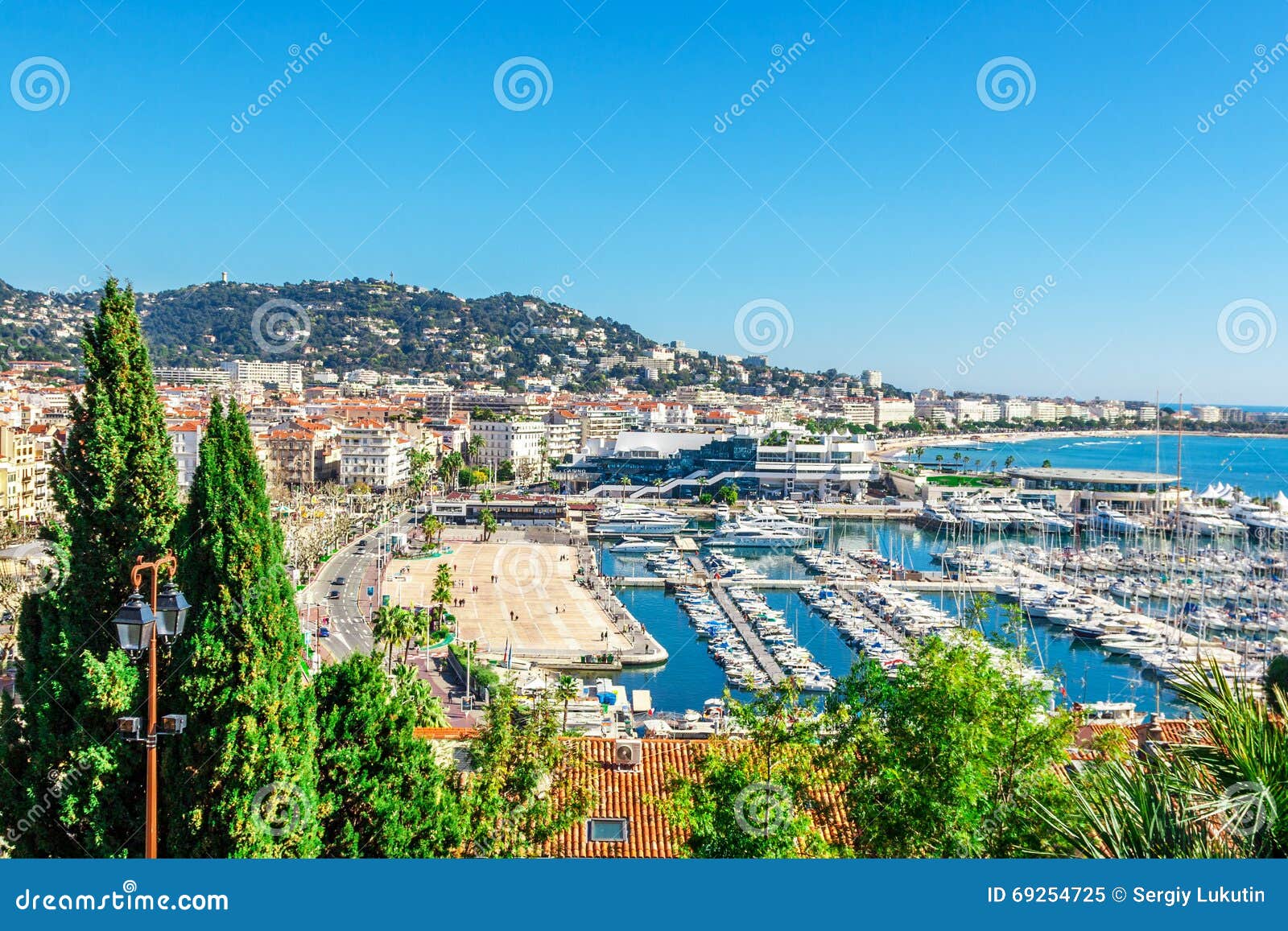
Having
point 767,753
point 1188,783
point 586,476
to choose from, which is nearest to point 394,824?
point 767,753

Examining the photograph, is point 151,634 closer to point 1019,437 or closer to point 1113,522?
point 1113,522

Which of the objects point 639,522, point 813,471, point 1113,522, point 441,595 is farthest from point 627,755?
point 813,471

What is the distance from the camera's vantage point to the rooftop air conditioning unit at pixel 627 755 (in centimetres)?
667

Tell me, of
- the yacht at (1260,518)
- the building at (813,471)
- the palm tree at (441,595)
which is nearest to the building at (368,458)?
the building at (813,471)

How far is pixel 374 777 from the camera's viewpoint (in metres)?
4.33

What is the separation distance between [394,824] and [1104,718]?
12.5 meters

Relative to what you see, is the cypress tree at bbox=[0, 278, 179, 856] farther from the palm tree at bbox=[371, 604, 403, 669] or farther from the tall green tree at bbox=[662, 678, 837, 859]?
the palm tree at bbox=[371, 604, 403, 669]

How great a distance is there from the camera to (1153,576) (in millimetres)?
27016

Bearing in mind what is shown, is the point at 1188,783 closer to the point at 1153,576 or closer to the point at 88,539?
the point at 88,539
